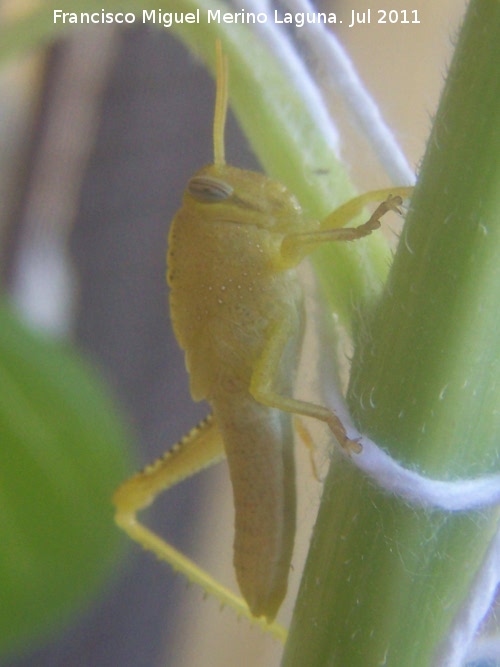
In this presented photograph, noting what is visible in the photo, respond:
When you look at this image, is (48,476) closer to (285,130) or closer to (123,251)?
(285,130)

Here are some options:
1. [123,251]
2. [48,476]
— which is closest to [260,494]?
[48,476]

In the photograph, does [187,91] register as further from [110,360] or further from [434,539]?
[434,539]

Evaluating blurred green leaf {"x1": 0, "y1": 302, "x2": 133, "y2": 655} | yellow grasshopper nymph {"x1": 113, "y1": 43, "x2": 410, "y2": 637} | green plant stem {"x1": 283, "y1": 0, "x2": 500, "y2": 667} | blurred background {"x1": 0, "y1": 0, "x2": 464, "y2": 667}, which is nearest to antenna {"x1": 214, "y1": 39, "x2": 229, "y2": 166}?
yellow grasshopper nymph {"x1": 113, "y1": 43, "x2": 410, "y2": 637}

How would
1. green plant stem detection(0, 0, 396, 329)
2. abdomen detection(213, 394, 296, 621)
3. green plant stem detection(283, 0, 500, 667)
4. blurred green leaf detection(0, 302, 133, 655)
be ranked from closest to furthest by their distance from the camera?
1. green plant stem detection(283, 0, 500, 667)
2. green plant stem detection(0, 0, 396, 329)
3. abdomen detection(213, 394, 296, 621)
4. blurred green leaf detection(0, 302, 133, 655)

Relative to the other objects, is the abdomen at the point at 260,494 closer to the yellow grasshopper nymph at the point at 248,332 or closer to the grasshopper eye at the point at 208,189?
the yellow grasshopper nymph at the point at 248,332

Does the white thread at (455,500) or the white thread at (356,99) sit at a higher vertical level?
the white thread at (356,99)

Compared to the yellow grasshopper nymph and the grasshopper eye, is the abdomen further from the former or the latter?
the grasshopper eye

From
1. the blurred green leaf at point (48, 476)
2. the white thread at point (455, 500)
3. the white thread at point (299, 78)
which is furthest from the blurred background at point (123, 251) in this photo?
the white thread at point (455, 500)
